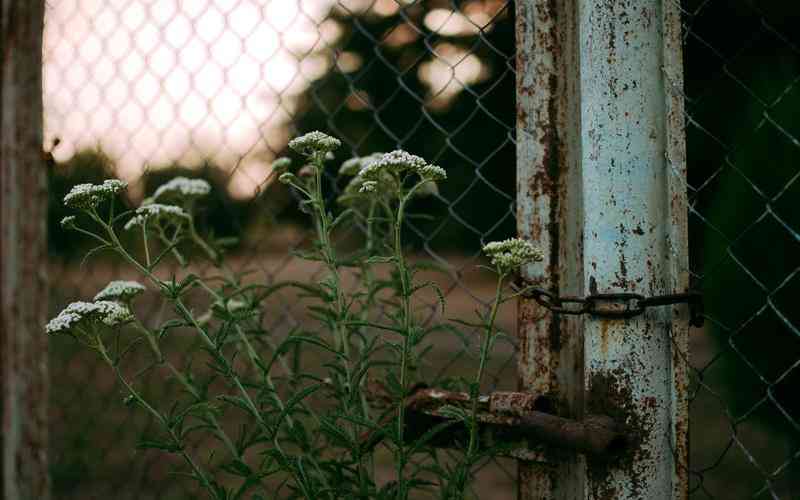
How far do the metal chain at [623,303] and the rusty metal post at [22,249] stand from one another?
0.75m

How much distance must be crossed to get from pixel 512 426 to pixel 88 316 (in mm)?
806

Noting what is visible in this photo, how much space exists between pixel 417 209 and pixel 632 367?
6.90 m

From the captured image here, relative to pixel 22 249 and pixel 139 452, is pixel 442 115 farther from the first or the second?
pixel 22 249

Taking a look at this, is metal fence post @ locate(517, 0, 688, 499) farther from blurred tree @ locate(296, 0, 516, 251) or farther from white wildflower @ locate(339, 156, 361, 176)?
blurred tree @ locate(296, 0, 516, 251)

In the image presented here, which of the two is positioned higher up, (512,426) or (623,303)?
(623,303)

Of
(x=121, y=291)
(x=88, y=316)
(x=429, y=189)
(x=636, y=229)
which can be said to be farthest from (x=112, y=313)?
(x=636, y=229)

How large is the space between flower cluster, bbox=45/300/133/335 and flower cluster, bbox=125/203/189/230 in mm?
187

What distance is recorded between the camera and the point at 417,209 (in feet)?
26.6

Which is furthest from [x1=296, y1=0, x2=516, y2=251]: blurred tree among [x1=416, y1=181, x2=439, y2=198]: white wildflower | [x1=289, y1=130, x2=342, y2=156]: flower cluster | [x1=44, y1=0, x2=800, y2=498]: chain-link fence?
[x1=289, y1=130, x2=342, y2=156]: flower cluster

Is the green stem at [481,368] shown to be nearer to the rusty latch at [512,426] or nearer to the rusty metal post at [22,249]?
the rusty latch at [512,426]

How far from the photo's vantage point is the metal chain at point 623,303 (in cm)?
119

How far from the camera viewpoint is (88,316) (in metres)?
1.43

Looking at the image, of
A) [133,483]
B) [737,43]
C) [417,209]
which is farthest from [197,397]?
[417,209]

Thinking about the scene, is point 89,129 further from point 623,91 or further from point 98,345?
point 623,91
